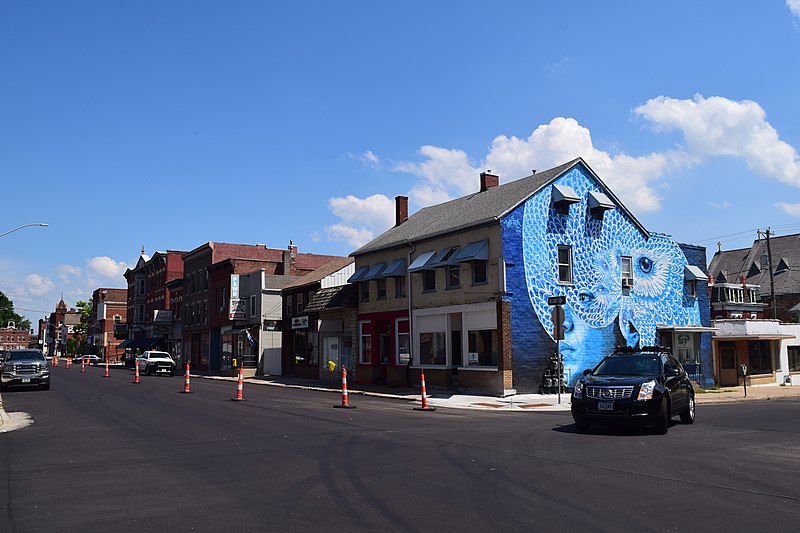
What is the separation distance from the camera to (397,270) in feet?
106

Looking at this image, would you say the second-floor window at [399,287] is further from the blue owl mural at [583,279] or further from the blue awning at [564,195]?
the blue awning at [564,195]

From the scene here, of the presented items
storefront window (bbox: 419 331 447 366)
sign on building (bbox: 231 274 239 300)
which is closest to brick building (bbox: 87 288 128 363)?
sign on building (bbox: 231 274 239 300)

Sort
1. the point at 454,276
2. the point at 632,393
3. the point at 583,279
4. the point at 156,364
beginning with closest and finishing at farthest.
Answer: the point at 632,393, the point at 583,279, the point at 454,276, the point at 156,364

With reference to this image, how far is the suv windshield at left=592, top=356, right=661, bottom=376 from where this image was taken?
1484 cm

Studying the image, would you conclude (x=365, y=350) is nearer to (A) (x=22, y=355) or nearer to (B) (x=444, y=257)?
(B) (x=444, y=257)

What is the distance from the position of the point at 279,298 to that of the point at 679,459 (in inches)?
1544

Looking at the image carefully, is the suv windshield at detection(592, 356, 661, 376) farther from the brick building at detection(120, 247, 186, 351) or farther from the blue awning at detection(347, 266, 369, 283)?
the brick building at detection(120, 247, 186, 351)

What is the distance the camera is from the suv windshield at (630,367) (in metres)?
14.8

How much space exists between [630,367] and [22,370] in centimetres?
2490

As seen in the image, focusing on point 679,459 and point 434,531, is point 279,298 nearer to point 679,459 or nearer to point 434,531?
point 679,459

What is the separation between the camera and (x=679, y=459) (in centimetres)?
1062

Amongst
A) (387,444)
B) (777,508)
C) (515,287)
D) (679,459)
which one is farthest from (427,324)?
(777,508)

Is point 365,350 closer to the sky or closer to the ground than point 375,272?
closer to the ground

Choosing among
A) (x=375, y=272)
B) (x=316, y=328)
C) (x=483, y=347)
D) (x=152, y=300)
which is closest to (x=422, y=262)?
(x=375, y=272)
